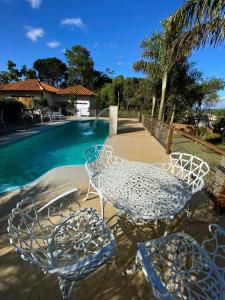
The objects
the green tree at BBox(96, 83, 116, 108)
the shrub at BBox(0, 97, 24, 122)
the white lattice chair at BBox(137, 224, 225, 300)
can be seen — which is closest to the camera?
the white lattice chair at BBox(137, 224, 225, 300)

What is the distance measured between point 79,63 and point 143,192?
120 feet

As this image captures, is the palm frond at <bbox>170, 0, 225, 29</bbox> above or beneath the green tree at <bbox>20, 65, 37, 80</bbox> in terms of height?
beneath

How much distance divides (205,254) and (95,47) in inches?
1574

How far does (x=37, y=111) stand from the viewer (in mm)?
16109

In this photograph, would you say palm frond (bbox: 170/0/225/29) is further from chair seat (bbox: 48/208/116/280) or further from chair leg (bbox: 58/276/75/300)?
chair leg (bbox: 58/276/75/300)

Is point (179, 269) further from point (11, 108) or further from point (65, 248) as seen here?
point (11, 108)

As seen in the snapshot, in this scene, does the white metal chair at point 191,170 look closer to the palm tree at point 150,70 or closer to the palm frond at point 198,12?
the palm frond at point 198,12

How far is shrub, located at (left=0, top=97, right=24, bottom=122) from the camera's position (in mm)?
13198

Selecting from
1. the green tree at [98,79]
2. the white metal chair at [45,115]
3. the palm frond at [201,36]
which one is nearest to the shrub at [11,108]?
the white metal chair at [45,115]

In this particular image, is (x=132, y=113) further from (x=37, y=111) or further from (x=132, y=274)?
(x=132, y=274)

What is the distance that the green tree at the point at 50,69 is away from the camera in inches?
1711

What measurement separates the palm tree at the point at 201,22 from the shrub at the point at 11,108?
→ 1215 cm

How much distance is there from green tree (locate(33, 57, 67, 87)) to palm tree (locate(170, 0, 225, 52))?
145ft

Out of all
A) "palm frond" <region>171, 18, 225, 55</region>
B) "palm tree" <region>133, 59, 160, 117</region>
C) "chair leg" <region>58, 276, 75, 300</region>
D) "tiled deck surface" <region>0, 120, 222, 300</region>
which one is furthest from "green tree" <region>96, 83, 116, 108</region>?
"chair leg" <region>58, 276, 75, 300</region>
